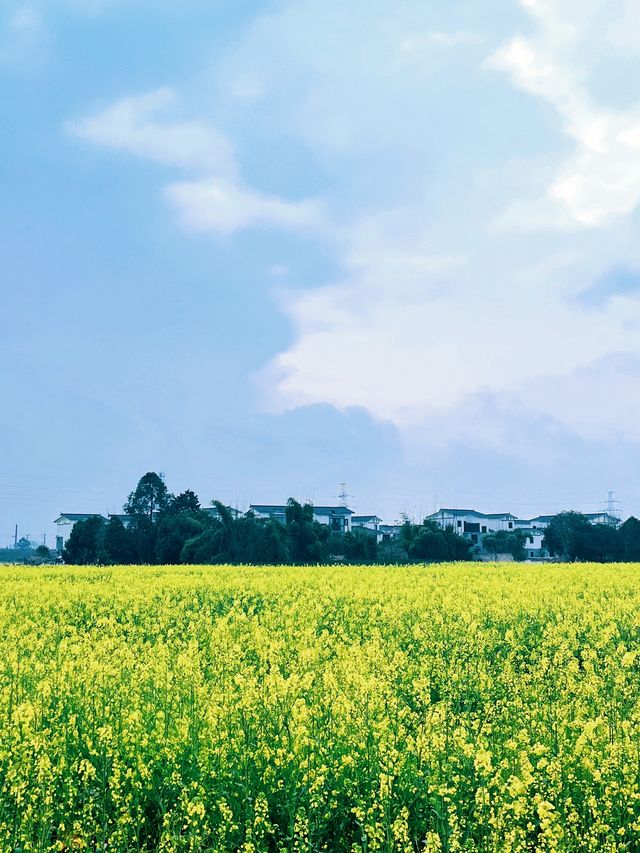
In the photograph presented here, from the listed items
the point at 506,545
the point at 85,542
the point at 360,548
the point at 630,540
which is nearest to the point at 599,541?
the point at 630,540

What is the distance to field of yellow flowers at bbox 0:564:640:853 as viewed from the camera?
514 cm

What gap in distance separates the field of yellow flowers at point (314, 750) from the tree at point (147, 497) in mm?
53214

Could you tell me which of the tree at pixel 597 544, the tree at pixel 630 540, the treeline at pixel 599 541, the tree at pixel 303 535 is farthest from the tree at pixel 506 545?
the tree at pixel 303 535

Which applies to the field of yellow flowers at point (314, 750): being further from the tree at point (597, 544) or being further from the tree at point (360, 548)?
the tree at point (597, 544)

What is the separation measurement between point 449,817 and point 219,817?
1.69m

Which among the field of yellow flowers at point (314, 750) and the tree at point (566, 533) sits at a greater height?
the tree at point (566, 533)

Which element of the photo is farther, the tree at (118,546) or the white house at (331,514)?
the white house at (331,514)

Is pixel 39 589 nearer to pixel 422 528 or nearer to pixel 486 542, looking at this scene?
pixel 422 528

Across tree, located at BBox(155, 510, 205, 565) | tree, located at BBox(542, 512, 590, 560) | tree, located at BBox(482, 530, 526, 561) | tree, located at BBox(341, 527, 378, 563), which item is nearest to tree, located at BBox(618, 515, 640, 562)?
tree, located at BBox(542, 512, 590, 560)

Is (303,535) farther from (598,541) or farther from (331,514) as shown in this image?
(331,514)

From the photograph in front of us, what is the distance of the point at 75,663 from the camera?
30.1 feet

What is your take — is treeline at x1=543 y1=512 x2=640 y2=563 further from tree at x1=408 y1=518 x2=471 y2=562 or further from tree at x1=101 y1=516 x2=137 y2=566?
tree at x1=101 y1=516 x2=137 y2=566

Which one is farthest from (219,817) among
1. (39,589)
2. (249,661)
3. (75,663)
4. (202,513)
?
(202,513)

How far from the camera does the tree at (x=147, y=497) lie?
2516 inches
